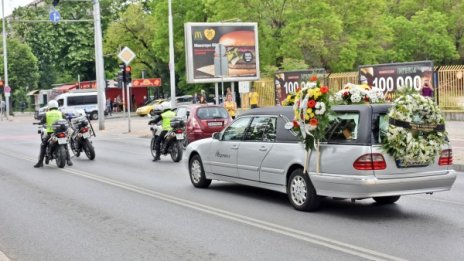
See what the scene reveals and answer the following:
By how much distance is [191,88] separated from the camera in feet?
187

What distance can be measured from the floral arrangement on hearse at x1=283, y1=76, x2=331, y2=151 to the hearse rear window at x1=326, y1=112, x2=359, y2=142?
0.38ft

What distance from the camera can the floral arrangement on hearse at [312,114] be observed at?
28.2 feet

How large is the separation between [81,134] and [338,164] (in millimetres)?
10553

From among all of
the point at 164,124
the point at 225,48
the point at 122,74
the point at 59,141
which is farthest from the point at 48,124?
the point at 122,74

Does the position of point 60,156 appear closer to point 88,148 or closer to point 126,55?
point 88,148

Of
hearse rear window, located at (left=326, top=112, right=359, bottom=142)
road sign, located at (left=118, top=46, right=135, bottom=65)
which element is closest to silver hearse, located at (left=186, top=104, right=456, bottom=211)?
hearse rear window, located at (left=326, top=112, right=359, bottom=142)

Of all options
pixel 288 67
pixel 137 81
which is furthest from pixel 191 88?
pixel 288 67

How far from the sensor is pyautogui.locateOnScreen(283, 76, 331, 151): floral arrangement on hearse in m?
8.61

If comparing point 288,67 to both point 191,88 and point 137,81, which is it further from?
point 137,81

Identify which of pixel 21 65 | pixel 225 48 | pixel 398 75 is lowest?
pixel 398 75

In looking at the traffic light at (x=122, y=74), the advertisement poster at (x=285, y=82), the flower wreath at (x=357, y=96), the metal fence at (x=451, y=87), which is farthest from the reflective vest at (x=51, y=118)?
the advertisement poster at (x=285, y=82)

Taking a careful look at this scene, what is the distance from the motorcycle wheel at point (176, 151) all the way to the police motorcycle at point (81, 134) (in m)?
2.35

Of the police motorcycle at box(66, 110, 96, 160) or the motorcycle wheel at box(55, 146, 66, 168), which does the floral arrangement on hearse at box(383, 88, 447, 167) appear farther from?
the police motorcycle at box(66, 110, 96, 160)

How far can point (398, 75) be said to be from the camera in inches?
1072
